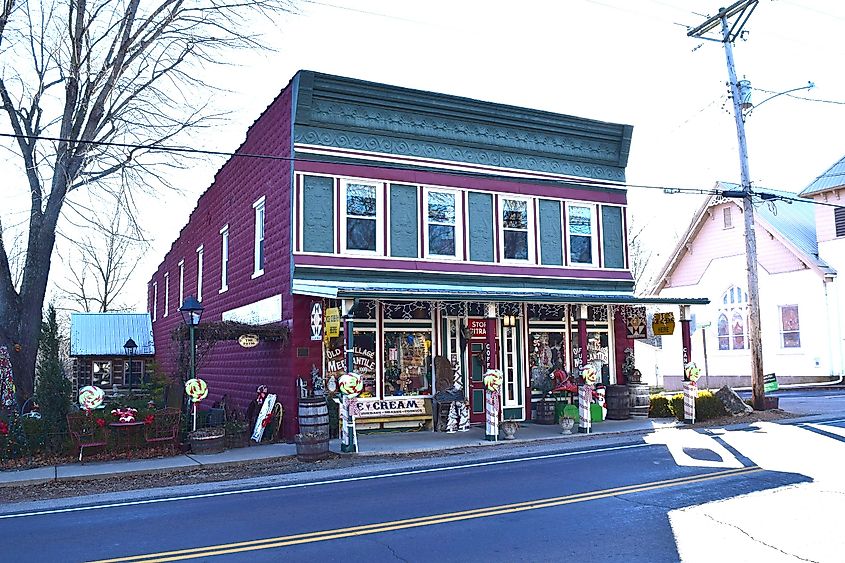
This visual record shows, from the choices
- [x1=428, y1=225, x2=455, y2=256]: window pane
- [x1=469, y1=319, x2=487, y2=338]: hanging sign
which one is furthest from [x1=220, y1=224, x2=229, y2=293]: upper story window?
[x1=469, y1=319, x2=487, y2=338]: hanging sign

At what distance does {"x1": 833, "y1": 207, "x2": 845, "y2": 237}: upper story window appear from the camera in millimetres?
31131

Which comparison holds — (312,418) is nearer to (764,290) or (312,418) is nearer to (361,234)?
(361,234)

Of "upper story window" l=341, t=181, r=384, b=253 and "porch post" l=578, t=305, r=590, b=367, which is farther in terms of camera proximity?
"porch post" l=578, t=305, r=590, b=367

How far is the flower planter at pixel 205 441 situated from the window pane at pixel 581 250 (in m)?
10.9

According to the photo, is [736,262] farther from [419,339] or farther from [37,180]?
[37,180]

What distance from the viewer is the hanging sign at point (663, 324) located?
19.8 meters

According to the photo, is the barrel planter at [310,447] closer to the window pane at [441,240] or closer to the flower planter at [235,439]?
the flower planter at [235,439]

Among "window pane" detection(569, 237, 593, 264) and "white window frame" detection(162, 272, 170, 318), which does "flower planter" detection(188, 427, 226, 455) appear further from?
"white window frame" detection(162, 272, 170, 318)

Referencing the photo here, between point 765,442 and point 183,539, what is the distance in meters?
11.2

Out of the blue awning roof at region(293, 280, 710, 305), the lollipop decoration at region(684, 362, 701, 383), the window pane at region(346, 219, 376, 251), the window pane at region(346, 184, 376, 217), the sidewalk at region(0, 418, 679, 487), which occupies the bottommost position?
the sidewalk at region(0, 418, 679, 487)

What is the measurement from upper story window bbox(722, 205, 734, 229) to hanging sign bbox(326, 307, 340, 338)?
26004 mm

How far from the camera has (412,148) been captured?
1884cm

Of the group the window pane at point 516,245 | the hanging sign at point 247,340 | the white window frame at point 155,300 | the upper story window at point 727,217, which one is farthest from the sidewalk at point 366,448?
the white window frame at point 155,300

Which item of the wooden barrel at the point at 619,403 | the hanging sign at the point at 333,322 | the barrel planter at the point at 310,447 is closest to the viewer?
the barrel planter at the point at 310,447
